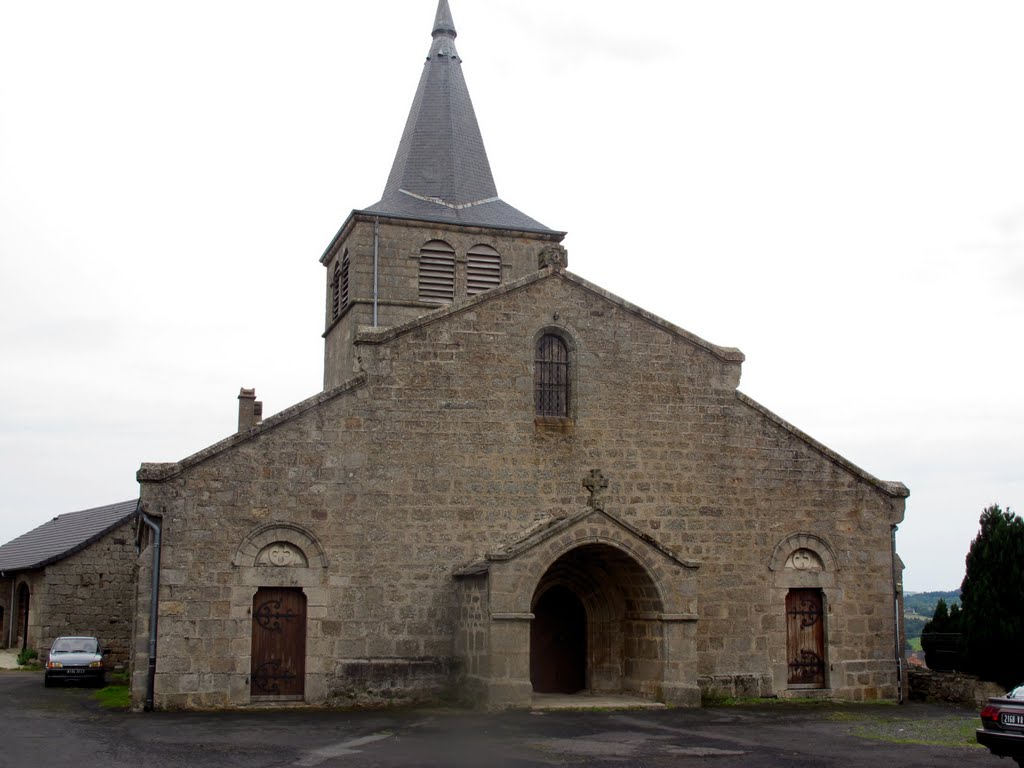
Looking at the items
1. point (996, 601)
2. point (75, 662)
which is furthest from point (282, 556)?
point (996, 601)

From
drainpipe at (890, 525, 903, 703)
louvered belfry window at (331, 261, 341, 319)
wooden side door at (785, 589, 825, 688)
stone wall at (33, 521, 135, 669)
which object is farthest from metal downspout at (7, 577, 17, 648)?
drainpipe at (890, 525, 903, 703)

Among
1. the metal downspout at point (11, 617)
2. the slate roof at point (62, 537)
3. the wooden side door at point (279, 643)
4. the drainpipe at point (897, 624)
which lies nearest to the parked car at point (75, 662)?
the slate roof at point (62, 537)

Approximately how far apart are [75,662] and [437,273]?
469 inches

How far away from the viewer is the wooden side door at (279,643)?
1733cm

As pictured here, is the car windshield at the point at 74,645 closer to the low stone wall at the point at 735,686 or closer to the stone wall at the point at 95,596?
the stone wall at the point at 95,596

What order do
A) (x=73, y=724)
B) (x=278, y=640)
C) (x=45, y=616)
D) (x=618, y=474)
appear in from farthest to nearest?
(x=45, y=616) → (x=618, y=474) → (x=278, y=640) → (x=73, y=724)

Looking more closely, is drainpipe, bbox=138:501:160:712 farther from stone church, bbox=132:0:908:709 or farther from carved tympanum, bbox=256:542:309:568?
carved tympanum, bbox=256:542:309:568

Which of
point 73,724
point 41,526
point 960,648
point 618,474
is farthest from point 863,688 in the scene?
point 41,526

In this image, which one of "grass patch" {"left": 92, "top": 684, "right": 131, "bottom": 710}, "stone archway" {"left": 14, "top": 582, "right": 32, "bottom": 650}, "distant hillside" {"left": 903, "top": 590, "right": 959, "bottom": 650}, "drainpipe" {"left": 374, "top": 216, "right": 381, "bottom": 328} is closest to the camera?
"grass patch" {"left": 92, "top": 684, "right": 131, "bottom": 710}

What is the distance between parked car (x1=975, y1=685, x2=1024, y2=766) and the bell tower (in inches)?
621

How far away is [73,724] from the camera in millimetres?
15656

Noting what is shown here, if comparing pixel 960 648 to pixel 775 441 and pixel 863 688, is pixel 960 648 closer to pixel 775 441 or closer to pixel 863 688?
pixel 863 688

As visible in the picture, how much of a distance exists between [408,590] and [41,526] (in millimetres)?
24641

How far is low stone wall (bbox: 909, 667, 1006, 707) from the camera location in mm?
19422
